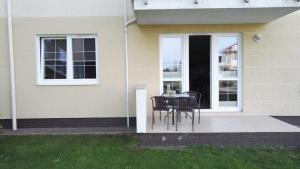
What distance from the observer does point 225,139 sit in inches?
218

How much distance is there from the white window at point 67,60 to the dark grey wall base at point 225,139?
2.76m

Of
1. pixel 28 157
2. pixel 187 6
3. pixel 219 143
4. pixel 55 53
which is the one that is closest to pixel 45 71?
pixel 55 53

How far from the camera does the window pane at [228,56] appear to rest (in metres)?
7.43

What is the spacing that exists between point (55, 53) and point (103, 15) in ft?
5.89

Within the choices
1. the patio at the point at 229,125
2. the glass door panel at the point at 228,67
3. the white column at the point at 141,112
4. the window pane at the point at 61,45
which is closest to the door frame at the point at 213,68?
the glass door panel at the point at 228,67

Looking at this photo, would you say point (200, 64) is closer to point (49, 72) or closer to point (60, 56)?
point (60, 56)

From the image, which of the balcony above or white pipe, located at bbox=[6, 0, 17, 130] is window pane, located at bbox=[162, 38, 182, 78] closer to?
the balcony above

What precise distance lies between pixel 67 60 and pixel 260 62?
18.2ft

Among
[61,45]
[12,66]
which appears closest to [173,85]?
[61,45]

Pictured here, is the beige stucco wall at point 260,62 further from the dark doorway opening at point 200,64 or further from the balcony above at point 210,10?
the balcony above at point 210,10

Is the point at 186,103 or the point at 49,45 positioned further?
the point at 49,45

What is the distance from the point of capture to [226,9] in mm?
5652

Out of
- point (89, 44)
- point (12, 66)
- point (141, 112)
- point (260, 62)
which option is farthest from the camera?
point (89, 44)

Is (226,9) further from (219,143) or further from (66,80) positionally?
(66,80)
